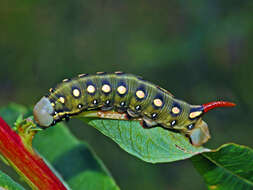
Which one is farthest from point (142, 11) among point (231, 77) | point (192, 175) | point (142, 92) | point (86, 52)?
point (142, 92)

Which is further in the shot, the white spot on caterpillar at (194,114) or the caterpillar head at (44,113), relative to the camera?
the white spot on caterpillar at (194,114)

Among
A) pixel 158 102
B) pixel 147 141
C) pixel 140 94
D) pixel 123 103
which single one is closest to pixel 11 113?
pixel 123 103

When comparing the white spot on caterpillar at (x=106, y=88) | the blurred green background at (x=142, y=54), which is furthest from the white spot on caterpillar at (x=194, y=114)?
the blurred green background at (x=142, y=54)

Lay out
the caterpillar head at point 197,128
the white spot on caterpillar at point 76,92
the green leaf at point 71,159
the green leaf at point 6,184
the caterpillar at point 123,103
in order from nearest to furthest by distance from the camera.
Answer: the green leaf at point 6,184
the caterpillar head at point 197,128
the caterpillar at point 123,103
the white spot on caterpillar at point 76,92
the green leaf at point 71,159

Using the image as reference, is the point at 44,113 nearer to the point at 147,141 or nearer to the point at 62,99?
the point at 62,99

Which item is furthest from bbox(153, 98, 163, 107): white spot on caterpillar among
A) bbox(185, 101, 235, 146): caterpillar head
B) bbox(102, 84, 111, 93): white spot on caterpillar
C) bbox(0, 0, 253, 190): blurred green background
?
bbox(0, 0, 253, 190): blurred green background

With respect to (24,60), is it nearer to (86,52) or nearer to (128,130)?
(86,52)

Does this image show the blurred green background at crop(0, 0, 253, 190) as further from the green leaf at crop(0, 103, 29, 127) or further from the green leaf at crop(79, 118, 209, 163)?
the green leaf at crop(79, 118, 209, 163)

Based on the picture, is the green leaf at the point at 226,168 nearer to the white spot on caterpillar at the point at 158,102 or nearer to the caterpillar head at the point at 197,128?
the caterpillar head at the point at 197,128
